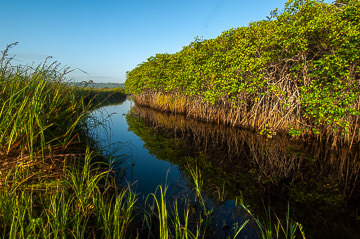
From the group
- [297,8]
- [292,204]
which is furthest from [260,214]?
[297,8]

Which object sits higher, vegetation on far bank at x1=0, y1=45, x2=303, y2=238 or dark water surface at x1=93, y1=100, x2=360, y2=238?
vegetation on far bank at x1=0, y1=45, x2=303, y2=238

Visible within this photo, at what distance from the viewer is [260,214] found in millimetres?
4453

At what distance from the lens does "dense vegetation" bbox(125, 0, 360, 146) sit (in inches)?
317

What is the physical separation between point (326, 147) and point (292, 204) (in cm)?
726

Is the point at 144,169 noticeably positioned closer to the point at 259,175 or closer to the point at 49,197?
the point at 49,197

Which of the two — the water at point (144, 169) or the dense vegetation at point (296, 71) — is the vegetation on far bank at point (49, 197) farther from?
the dense vegetation at point (296, 71)

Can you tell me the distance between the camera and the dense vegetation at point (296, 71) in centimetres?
806

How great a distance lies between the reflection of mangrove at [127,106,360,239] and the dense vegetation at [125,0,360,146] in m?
1.45

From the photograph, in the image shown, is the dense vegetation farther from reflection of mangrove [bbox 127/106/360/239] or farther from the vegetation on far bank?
the vegetation on far bank

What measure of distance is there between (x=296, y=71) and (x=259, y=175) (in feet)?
27.6

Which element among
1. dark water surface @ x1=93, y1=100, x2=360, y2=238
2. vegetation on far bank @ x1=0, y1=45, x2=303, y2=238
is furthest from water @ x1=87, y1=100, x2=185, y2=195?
vegetation on far bank @ x1=0, y1=45, x2=303, y2=238

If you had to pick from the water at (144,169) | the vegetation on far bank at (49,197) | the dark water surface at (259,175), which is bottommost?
the water at (144,169)

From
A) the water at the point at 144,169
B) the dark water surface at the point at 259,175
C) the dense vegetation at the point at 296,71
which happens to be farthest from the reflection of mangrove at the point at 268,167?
the dense vegetation at the point at 296,71

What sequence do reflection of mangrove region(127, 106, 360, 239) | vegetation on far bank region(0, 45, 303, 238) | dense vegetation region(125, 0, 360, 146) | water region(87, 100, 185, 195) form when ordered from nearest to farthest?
vegetation on far bank region(0, 45, 303, 238)
reflection of mangrove region(127, 106, 360, 239)
water region(87, 100, 185, 195)
dense vegetation region(125, 0, 360, 146)
